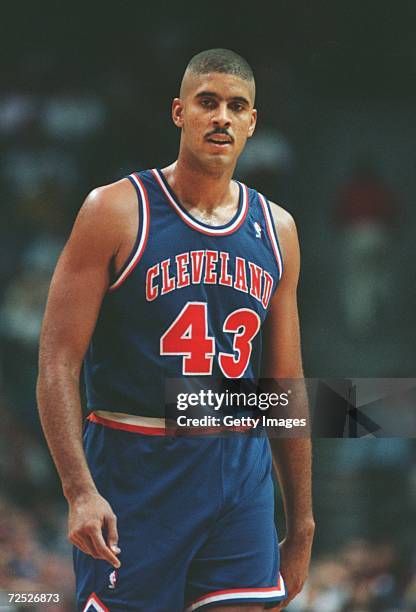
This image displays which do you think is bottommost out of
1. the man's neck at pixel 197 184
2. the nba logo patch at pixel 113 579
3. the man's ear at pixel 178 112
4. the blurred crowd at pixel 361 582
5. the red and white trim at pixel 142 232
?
the blurred crowd at pixel 361 582

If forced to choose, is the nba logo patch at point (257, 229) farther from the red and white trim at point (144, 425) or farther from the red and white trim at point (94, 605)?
the red and white trim at point (94, 605)

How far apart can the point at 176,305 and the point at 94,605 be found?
3.26 feet

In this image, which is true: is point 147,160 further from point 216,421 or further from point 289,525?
point 289,525

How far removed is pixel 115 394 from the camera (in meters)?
3.32

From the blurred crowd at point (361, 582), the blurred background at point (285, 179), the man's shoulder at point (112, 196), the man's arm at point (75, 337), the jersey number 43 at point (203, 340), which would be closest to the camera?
the man's arm at point (75, 337)

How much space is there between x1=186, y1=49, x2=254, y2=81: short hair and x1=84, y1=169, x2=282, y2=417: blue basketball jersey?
0.39 metres

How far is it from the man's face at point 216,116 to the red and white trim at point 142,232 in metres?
0.21

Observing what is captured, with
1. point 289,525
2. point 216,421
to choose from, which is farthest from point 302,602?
point 216,421

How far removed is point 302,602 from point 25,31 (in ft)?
9.00

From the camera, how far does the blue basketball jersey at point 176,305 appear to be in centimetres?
332

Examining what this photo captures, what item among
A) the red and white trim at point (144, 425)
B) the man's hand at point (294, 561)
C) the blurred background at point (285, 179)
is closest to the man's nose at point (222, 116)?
the blurred background at point (285, 179)

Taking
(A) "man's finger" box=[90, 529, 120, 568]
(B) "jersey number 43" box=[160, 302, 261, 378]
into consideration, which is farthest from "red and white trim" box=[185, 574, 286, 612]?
(B) "jersey number 43" box=[160, 302, 261, 378]

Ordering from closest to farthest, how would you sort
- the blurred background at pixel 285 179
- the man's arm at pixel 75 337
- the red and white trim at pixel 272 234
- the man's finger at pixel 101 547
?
the man's finger at pixel 101 547 → the man's arm at pixel 75 337 → the red and white trim at pixel 272 234 → the blurred background at pixel 285 179

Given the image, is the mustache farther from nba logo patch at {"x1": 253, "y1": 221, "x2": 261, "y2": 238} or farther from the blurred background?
the blurred background
